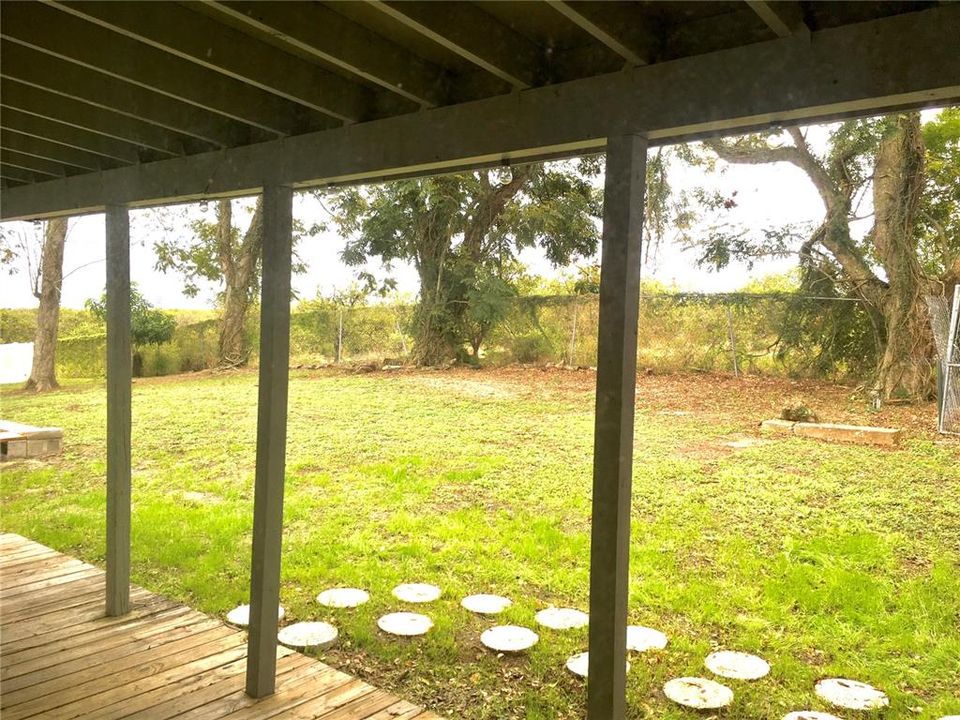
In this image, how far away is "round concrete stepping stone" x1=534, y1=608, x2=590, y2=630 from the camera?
3776 mm

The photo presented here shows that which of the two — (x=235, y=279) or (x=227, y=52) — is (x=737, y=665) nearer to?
(x=227, y=52)

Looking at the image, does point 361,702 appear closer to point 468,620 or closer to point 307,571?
point 468,620

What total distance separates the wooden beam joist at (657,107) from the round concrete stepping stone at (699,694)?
2.24 m

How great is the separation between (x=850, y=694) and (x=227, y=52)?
3.39 metres

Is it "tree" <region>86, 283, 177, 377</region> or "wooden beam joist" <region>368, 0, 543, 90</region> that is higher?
"wooden beam joist" <region>368, 0, 543, 90</region>

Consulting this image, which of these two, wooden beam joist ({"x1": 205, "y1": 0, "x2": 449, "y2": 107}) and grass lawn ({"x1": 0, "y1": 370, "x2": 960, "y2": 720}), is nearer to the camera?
wooden beam joist ({"x1": 205, "y1": 0, "x2": 449, "y2": 107})

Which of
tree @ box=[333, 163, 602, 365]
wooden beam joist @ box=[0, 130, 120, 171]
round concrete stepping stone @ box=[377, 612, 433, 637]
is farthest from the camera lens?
tree @ box=[333, 163, 602, 365]

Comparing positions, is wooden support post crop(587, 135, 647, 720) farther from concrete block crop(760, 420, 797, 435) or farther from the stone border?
concrete block crop(760, 420, 797, 435)

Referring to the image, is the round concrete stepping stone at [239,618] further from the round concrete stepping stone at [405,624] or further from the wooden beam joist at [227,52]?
the wooden beam joist at [227,52]

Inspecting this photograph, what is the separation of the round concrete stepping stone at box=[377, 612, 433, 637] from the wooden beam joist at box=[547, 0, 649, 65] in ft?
9.54

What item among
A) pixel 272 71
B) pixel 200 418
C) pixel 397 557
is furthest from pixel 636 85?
pixel 200 418

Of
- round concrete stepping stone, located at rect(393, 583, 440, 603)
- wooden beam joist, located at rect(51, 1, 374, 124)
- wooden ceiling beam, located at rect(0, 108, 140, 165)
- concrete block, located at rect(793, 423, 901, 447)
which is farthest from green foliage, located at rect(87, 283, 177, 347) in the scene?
wooden beam joist, located at rect(51, 1, 374, 124)

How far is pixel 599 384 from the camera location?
1576 millimetres

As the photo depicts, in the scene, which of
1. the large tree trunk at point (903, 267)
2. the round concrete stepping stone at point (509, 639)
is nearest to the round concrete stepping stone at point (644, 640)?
the round concrete stepping stone at point (509, 639)
